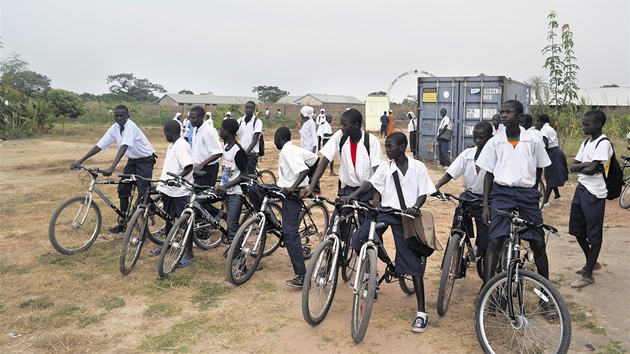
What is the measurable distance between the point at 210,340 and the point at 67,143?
827 inches

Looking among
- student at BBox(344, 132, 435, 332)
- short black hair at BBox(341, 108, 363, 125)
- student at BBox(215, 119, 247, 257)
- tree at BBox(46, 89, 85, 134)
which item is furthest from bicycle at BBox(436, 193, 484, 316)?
tree at BBox(46, 89, 85, 134)

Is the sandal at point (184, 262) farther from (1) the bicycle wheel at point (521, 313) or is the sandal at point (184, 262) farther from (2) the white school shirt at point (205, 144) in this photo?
(1) the bicycle wheel at point (521, 313)

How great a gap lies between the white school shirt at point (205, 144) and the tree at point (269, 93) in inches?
2880

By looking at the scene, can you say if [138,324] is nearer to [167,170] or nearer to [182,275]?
[182,275]

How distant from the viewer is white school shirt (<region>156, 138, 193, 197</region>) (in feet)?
20.7

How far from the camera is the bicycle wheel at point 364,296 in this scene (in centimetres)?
413

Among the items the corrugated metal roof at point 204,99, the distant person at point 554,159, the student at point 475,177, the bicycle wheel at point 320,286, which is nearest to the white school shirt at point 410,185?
the student at point 475,177

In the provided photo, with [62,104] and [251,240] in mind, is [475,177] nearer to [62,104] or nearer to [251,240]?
[251,240]

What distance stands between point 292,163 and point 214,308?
5.45 feet

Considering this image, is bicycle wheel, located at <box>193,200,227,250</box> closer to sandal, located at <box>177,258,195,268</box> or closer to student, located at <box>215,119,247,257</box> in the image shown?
student, located at <box>215,119,247,257</box>

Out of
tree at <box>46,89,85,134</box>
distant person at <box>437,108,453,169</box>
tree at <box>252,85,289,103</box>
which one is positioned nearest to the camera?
distant person at <box>437,108,453,169</box>

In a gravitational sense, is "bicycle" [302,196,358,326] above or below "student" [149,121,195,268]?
below

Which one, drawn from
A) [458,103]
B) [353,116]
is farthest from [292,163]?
Answer: [458,103]

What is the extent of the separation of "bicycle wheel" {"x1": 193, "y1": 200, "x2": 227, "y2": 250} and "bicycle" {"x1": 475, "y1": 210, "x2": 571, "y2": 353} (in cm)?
355
